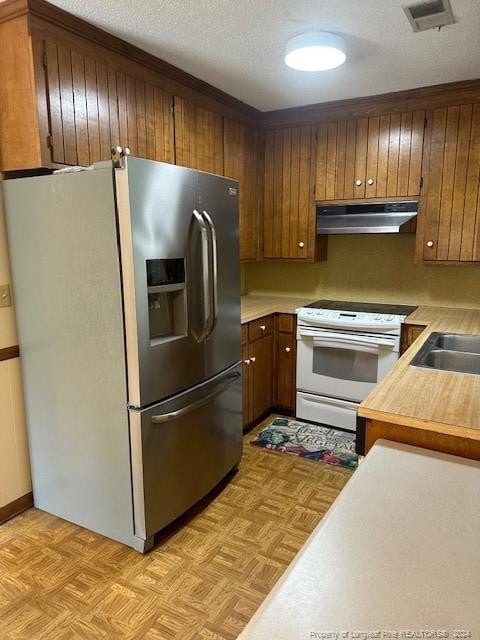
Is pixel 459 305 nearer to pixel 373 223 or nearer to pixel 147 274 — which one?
pixel 373 223

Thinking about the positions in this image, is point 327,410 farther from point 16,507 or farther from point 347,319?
point 16,507

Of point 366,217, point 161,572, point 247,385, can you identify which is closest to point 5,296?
point 161,572

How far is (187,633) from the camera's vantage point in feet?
5.30

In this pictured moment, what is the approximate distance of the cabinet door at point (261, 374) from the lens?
324 cm

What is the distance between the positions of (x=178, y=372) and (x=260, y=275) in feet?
7.23

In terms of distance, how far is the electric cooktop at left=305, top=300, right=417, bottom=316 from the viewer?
319cm

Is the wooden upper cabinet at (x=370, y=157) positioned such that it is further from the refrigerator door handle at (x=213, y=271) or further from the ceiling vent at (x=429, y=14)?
the refrigerator door handle at (x=213, y=271)

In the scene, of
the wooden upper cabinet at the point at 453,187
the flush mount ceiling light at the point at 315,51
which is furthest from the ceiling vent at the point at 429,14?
the wooden upper cabinet at the point at 453,187

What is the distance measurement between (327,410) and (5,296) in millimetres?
2274

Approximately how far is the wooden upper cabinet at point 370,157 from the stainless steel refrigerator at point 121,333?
1.27 m

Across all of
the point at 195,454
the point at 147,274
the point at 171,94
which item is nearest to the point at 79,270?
the point at 147,274

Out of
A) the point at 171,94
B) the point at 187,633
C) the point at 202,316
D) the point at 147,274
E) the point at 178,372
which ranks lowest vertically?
the point at 187,633

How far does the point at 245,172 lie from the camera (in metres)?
3.43

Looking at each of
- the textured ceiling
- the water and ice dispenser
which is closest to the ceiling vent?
the textured ceiling
